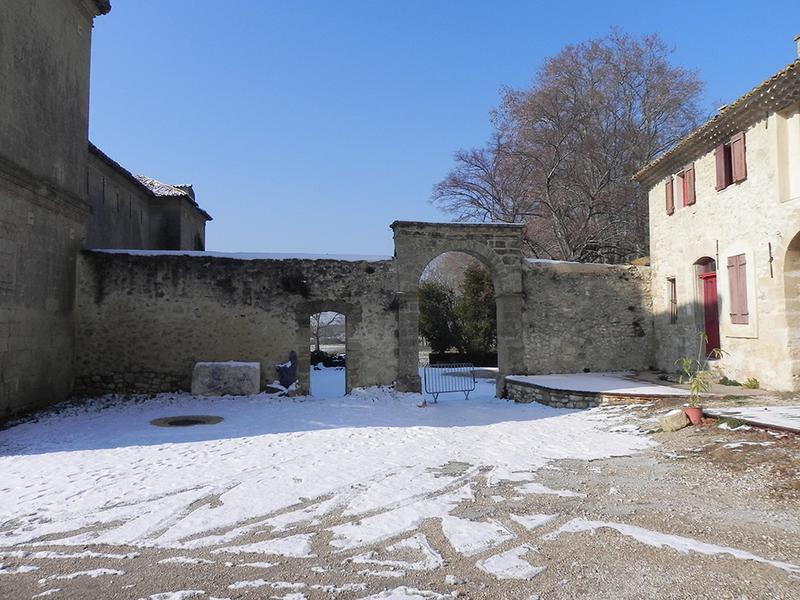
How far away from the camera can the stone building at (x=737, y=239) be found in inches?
370

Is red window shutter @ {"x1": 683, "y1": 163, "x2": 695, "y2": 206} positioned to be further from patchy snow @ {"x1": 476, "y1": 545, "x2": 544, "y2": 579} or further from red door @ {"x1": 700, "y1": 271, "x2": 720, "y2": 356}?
patchy snow @ {"x1": 476, "y1": 545, "x2": 544, "y2": 579}

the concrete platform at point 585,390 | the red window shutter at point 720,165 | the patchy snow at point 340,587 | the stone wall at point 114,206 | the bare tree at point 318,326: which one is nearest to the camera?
the patchy snow at point 340,587

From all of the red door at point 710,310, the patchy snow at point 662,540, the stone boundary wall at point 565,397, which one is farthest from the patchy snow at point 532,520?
the red door at point 710,310

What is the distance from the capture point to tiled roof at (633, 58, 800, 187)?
8898mm

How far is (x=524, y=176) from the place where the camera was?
23.5 m

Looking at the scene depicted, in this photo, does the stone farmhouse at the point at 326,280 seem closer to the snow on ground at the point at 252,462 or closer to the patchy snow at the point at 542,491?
the snow on ground at the point at 252,462

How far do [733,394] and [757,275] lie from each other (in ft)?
7.67

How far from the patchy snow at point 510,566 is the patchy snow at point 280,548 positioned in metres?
1.26

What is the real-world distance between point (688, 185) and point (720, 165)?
4.25 feet

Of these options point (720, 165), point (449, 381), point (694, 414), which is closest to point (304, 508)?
point (694, 414)

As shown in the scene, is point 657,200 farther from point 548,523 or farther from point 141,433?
point 141,433

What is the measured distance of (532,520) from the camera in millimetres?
4520

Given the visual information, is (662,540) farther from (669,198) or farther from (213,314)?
(669,198)

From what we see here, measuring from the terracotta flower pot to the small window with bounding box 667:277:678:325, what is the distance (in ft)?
19.4
